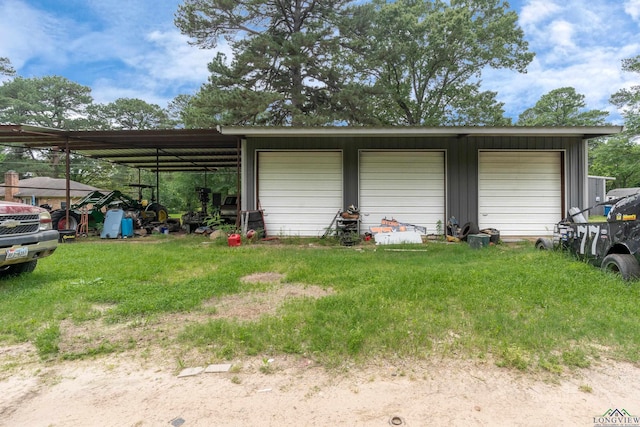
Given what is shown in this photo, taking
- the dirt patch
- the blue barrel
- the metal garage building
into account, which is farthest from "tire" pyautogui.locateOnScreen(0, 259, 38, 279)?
the blue barrel

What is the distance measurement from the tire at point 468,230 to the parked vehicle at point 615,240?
10.2ft

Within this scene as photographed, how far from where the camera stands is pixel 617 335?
266cm

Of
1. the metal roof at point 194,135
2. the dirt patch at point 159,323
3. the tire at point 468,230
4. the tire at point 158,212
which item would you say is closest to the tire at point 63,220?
the metal roof at point 194,135

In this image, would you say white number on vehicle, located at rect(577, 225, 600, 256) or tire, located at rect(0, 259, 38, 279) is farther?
tire, located at rect(0, 259, 38, 279)

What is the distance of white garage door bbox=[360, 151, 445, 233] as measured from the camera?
920cm

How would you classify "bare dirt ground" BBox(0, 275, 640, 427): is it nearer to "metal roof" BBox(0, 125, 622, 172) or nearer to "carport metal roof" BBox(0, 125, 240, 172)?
"metal roof" BBox(0, 125, 622, 172)

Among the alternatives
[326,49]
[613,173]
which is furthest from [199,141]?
[613,173]

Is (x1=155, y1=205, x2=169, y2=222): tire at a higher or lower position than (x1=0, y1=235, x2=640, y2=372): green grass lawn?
higher

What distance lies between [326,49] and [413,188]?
932 cm

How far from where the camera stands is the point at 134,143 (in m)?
10.8

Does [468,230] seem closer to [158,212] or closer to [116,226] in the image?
[116,226]

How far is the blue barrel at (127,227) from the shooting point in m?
9.85

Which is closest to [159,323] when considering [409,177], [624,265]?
[624,265]

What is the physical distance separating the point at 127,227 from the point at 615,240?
36.8 ft
